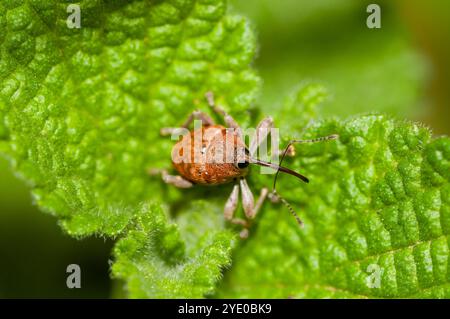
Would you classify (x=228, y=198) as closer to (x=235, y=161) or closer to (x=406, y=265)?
(x=235, y=161)

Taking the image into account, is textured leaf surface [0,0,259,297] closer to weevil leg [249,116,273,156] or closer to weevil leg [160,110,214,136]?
weevil leg [160,110,214,136]

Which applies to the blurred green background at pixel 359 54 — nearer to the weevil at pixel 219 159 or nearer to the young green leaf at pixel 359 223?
the weevil at pixel 219 159

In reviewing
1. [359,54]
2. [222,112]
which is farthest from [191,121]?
[359,54]

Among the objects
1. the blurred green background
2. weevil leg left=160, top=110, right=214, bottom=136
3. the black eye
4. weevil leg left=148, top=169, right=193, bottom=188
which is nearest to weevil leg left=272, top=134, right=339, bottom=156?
the black eye

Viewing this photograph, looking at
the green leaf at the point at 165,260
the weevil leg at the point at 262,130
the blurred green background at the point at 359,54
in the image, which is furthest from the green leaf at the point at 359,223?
the blurred green background at the point at 359,54

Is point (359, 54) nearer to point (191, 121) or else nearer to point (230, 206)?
point (191, 121)

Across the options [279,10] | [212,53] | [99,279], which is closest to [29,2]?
[212,53]

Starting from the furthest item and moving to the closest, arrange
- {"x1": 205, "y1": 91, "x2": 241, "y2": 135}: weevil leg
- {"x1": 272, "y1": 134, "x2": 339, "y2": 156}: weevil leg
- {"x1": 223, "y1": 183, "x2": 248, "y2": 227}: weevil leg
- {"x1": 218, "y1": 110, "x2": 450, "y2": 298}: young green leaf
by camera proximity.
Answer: {"x1": 223, "y1": 183, "x2": 248, "y2": 227}: weevil leg, {"x1": 205, "y1": 91, "x2": 241, "y2": 135}: weevil leg, {"x1": 272, "y1": 134, "x2": 339, "y2": 156}: weevil leg, {"x1": 218, "y1": 110, "x2": 450, "y2": 298}: young green leaf

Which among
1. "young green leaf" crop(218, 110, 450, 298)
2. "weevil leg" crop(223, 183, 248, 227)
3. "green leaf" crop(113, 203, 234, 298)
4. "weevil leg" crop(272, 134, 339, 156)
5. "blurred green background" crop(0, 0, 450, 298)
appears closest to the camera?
"green leaf" crop(113, 203, 234, 298)
